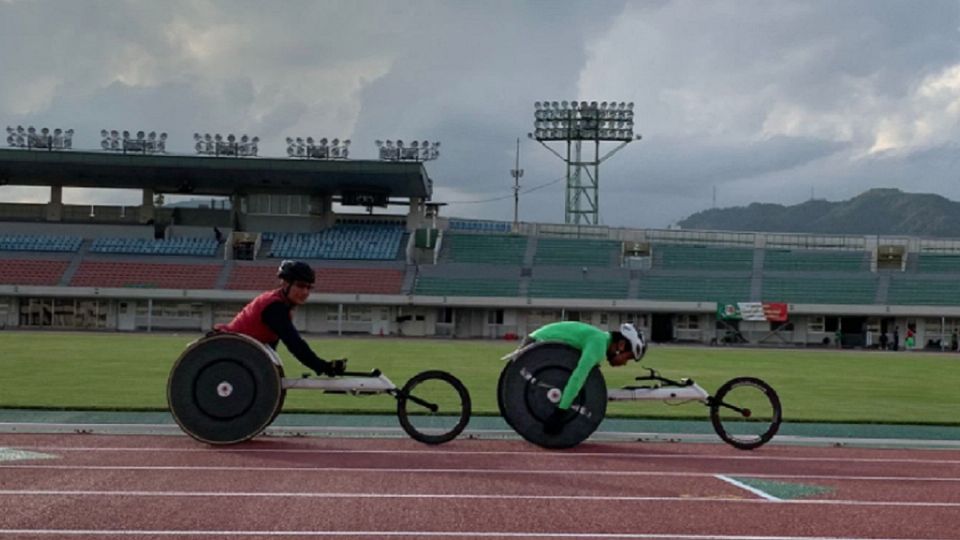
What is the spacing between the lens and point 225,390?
10.3m

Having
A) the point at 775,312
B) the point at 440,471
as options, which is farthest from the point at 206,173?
the point at 440,471

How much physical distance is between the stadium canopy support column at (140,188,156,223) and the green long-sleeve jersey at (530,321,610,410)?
189 feet

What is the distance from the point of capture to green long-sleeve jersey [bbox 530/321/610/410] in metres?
10.1

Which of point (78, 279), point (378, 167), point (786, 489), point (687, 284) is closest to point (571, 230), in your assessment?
point (687, 284)

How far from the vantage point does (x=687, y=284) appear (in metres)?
61.1

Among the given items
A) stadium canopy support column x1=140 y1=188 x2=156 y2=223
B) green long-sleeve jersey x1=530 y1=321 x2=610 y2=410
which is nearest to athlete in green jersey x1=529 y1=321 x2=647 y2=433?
green long-sleeve jersey x1=530 y1=321 x2=610 y2=410

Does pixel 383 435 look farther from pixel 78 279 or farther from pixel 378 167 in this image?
pixel 78 279

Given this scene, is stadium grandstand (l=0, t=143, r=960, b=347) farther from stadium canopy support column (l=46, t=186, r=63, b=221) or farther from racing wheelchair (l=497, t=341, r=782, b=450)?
racing wheelchair (l=497, t=341, r=782, b=450)

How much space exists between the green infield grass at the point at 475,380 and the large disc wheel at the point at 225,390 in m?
3.83

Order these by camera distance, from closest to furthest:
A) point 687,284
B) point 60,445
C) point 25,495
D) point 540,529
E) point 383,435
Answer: point 540,529, point 25,495, point 60,445, point 383,435, point 687,284

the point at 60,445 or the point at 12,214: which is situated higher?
the point at 12,214

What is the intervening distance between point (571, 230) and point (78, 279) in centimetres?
3141

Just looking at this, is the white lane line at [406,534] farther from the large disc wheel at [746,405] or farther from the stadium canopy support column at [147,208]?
the stadium canopy support column at [147,208]

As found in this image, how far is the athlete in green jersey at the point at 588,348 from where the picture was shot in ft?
33.3
